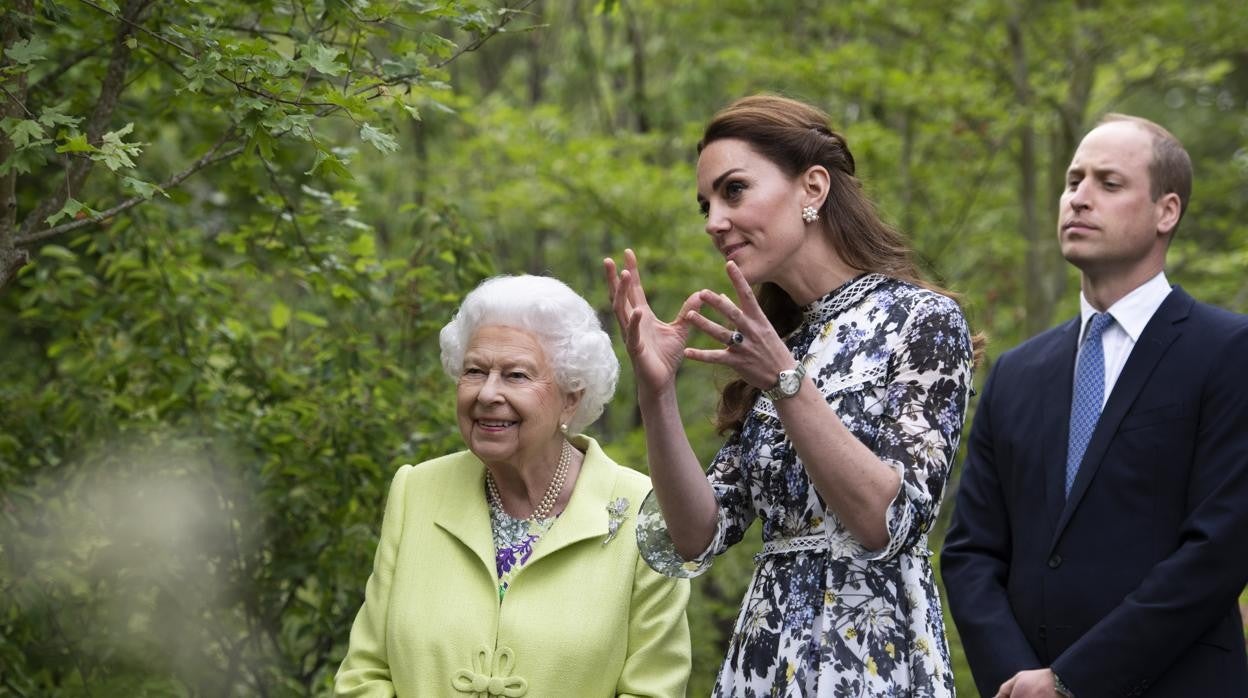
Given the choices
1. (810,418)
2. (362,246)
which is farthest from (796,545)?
(362,246)

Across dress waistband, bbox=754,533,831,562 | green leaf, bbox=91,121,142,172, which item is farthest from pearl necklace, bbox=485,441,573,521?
green leaf, bbox=91,121,142,172

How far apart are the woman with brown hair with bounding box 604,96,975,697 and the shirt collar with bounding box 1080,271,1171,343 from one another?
2.41ft

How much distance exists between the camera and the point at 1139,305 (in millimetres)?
3359

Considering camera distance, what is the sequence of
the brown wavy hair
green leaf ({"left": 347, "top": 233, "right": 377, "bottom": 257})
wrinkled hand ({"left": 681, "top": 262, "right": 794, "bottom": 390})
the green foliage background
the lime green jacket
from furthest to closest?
green leaf ({"left": 347, "top": 233, "right": 377, "bottom": 257}) < the green foliage background < the lime green jacket < the brown wavy hair < wrinkled hand ({"left": 681, "top": 262, "right": 794, "bottom": 390})

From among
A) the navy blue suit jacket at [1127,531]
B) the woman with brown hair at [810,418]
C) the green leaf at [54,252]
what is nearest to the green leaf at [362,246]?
the green leaf at [54,252]

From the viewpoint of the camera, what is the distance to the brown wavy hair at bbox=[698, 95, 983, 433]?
9.23 ft

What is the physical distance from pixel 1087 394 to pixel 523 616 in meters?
1.40

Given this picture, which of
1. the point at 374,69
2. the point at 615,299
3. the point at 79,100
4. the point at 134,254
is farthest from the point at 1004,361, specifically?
the point at 134,254

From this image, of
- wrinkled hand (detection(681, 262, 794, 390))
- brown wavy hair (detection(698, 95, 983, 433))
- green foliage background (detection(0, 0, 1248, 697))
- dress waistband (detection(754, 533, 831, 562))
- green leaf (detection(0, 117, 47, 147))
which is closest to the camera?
wrinkled hand (detection(681, 262, 794, 390))

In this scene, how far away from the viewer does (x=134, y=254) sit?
4.98 m

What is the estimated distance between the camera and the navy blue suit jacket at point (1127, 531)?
299cm

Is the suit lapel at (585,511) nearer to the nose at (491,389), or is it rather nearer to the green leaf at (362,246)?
the nose at (491,389)

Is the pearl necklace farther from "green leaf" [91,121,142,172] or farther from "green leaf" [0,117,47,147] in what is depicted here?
"green leaf" [0,117,47,147]

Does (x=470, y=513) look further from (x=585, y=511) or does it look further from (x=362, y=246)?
(x=362, y=246)
